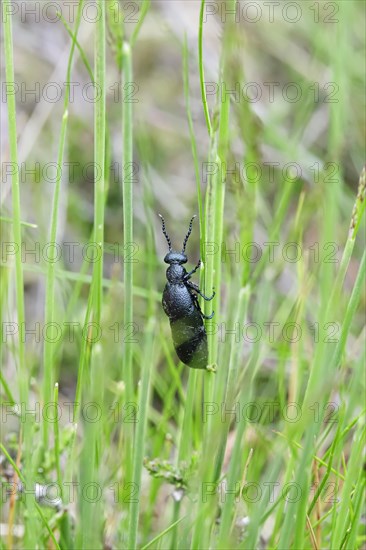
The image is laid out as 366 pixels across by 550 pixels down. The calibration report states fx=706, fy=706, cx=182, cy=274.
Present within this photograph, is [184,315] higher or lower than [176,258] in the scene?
lower

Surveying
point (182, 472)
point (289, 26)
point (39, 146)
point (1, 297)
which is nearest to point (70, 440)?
point (182, 472)

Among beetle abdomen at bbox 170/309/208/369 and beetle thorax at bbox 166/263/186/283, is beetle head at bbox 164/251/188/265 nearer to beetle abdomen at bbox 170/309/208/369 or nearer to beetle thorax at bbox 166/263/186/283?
beetle thorax at bbox 166/263/186/283

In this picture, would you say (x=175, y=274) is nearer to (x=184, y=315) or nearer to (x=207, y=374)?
(x=184, y=315)

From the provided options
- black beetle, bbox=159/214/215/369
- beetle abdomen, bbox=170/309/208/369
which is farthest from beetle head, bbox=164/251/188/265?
beetle abdomen, bbox=170/309/208/369

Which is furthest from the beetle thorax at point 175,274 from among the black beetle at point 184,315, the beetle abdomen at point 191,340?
the beetle abdomen at point 191,340

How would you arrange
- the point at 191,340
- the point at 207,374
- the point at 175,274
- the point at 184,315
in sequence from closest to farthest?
1. the point at 207,374
2. the point at 191,340
3. the point at 184,315
4. the point at 175,274

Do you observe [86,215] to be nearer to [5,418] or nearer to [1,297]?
[5,418]

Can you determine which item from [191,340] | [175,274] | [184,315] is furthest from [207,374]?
[175,274]

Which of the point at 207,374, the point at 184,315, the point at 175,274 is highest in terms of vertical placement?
the point at 175,274

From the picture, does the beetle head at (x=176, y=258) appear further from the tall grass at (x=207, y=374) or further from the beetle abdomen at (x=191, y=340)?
the beetle abdomen at (x=191, y=340)
